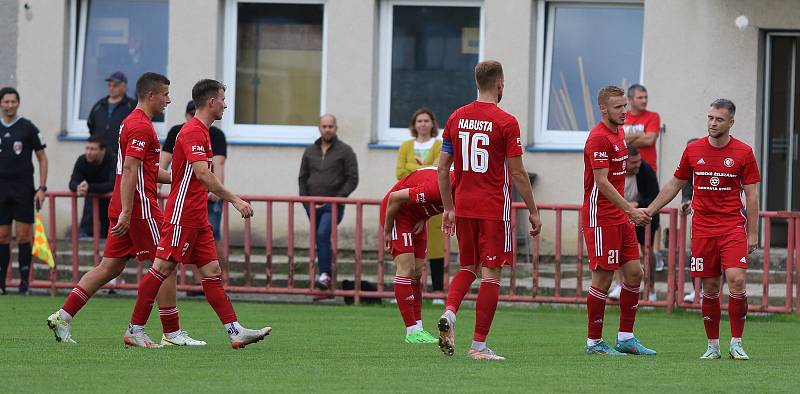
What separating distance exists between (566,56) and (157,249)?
9.43 meters

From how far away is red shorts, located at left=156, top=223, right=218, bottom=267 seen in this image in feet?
35.6

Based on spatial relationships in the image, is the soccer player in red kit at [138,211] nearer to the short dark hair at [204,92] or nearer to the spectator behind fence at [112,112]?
the short dark hair at [204,92]

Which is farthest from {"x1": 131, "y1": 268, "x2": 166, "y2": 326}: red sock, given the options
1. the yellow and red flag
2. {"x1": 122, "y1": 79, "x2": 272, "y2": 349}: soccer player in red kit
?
the yellow and red flag

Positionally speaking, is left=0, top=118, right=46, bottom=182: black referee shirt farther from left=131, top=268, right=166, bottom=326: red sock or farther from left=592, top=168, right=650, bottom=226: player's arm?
left=592, top=168, right=650, bottom=226: player's arm

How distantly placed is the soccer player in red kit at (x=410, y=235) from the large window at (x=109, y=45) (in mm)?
8928

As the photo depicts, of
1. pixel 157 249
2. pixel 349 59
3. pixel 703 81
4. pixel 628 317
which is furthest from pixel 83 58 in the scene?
pixel 628 317

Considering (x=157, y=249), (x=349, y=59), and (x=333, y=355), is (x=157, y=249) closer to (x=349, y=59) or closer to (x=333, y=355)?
(x=333, y=355)

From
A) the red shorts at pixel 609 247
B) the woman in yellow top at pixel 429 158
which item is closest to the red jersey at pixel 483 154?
the red shorts at pixel 609 247

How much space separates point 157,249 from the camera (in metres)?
11.0

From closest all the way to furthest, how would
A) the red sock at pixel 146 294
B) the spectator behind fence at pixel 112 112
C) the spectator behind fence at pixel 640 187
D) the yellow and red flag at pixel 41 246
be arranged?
the red sock at pixel 146 294 → the spectator behind fence at pixel 640 187 → the yellow and red flag at pixel 41 246 → the spectator behind fence at pixel 112 112

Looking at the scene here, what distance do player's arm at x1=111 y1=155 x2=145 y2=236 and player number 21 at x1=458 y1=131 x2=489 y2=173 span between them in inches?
92.4

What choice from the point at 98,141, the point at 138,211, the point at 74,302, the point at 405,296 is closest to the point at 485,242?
the point at 405,296

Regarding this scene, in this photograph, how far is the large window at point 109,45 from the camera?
20250 millimetres

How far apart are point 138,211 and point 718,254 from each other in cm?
413
